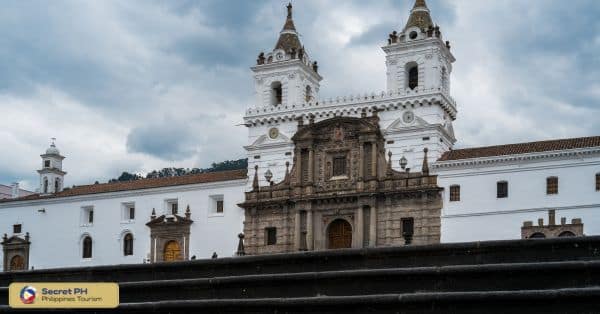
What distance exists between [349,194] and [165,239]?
11178mm

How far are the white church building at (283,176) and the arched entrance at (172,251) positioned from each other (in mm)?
67

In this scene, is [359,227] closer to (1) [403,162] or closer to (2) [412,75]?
(1) [403,162]

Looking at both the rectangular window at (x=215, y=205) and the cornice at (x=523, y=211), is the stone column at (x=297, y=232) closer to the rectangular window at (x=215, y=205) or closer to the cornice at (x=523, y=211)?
the rectangular window at (x=215, y=205)

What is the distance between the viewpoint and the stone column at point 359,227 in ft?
135

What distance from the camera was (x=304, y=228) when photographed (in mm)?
42938

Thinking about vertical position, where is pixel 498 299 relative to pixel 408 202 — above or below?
below

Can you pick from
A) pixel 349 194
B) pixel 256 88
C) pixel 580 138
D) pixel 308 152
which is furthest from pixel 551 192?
pixel 256 88

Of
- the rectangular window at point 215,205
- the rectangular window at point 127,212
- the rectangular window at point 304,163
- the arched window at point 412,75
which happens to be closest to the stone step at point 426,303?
the rectangular window at point 304,163

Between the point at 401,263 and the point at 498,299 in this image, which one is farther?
the point at 401,263

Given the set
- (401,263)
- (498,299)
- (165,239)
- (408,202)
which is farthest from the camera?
(165,239)

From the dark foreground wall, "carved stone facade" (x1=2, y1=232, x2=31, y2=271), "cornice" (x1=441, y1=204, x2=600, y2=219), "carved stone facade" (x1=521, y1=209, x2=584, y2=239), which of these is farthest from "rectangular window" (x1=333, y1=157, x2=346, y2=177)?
the dark foreground wall

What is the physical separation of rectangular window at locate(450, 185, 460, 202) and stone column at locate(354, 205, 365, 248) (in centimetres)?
454

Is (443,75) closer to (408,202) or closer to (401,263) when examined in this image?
(408,202)

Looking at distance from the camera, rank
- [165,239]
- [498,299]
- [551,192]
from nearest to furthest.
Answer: [498,299] < [551,192] < [165,239]
